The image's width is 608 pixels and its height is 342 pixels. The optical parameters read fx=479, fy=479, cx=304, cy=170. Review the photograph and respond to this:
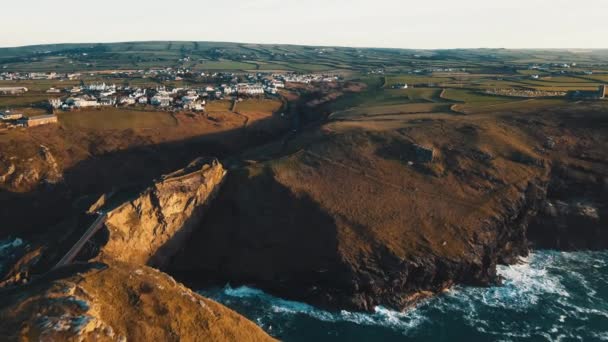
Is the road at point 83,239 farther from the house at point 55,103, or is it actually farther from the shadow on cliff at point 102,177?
the house at point 55,103

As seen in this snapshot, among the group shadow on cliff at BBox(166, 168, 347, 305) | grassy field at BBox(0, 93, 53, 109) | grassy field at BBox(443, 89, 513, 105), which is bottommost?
shadow on cliff at BBox(166, 168, 347, 305)

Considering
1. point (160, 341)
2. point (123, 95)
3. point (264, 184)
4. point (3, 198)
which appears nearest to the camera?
point (160, 341)

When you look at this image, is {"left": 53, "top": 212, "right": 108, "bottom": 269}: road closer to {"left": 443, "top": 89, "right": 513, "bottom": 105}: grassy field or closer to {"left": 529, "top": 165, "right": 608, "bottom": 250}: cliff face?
{"left": 529, "top": 165, "right": 608, "bottom": 250}: cliff face

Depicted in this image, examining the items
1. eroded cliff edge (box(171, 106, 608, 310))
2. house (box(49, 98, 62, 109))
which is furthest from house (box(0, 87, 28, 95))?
eroded cliff edge (box(171, 106, 608, 310))

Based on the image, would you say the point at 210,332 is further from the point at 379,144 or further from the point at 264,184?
the point at 379,144

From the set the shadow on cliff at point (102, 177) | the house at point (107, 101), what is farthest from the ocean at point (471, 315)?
the house at point (107, 101)

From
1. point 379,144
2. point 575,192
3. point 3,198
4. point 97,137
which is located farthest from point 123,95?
point 575,192
